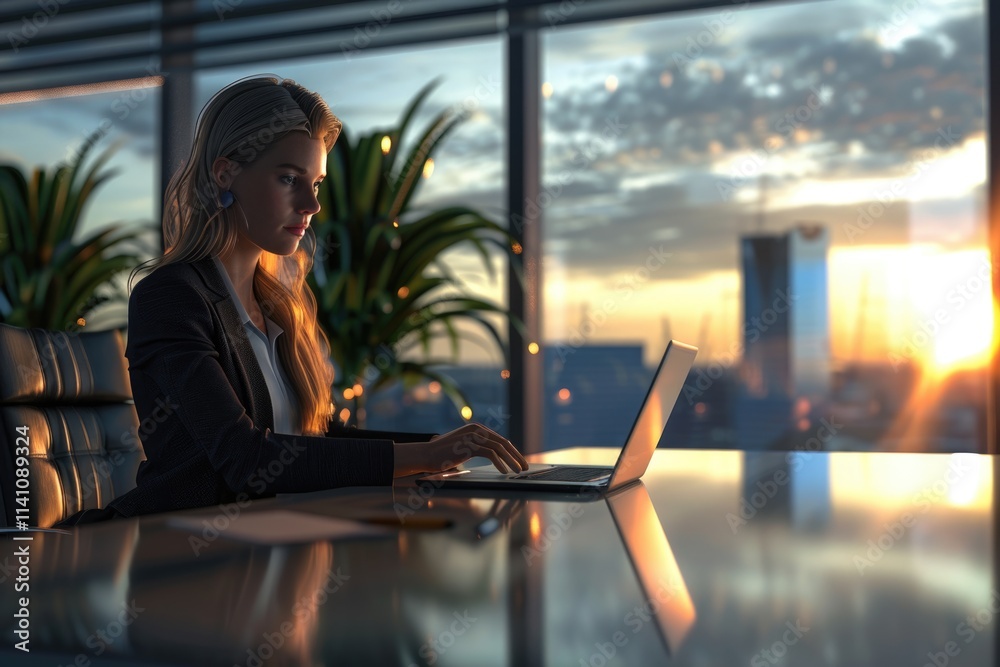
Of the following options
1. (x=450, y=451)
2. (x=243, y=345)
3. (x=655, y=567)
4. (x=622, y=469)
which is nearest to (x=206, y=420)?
(x=243, y=345)

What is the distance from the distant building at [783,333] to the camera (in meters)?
3.81

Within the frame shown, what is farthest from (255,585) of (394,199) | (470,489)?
(394,199)

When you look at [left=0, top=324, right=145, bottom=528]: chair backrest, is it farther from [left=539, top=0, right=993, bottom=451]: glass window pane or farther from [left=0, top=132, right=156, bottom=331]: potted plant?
[left=539, top=0, right=993, bottom=451]: glass window pane

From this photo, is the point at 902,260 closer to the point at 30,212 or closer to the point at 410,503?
the point at 410,503

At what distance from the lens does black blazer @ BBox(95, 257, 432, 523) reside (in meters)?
1.37

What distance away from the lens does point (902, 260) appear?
3.70 m

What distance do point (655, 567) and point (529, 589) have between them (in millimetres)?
141

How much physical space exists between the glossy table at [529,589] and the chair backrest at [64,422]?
832 millimetres

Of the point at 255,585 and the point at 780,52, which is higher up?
the point at 780,52

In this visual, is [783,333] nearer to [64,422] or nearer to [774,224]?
[774,224]

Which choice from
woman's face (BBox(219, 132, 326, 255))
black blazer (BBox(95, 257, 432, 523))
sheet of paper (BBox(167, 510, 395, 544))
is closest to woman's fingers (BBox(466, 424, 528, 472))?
black blazer (BBox(95, 257, 432, 523))

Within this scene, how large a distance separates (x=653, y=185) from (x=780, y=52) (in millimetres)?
728

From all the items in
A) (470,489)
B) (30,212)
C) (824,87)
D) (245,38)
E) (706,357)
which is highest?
(245,38)

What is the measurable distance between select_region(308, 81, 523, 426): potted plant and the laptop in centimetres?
178
